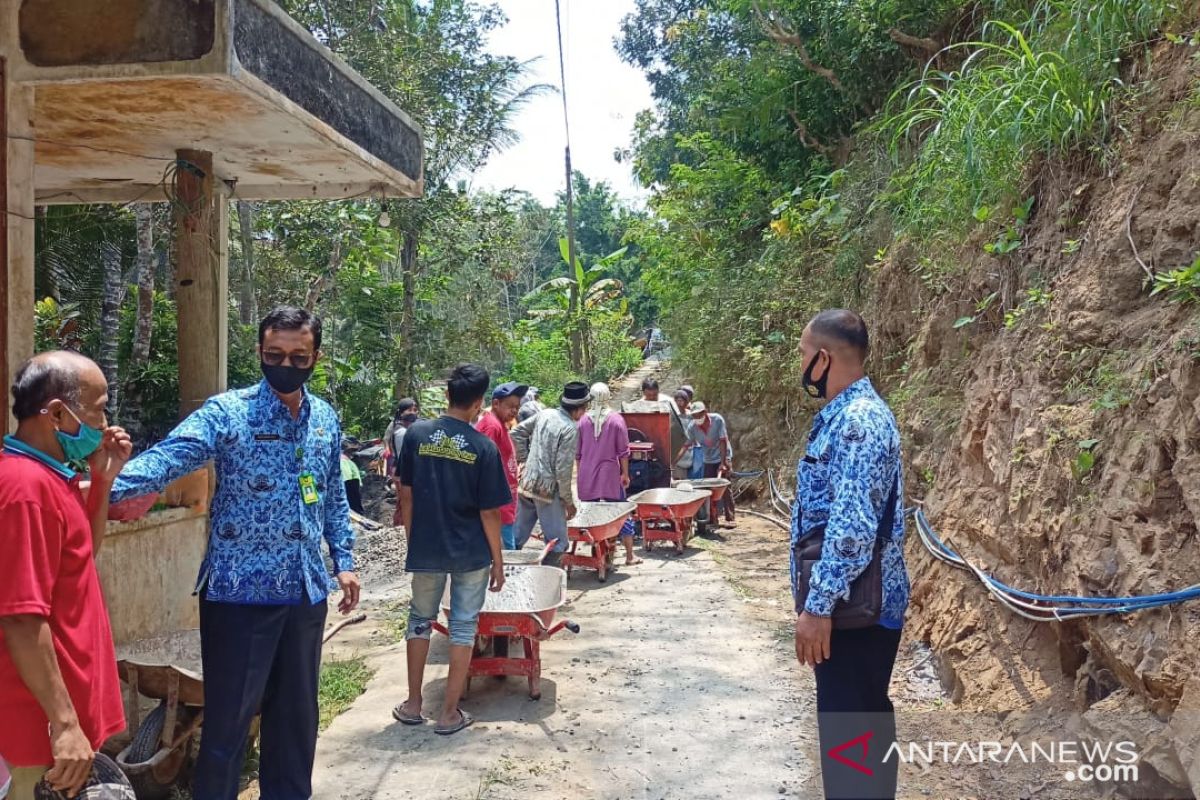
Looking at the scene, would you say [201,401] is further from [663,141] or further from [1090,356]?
[663,141]

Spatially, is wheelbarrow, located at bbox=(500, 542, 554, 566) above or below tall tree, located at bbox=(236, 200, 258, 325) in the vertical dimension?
below

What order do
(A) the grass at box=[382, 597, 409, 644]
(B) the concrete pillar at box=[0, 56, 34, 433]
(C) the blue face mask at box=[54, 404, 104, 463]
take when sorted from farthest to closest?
(A) the grass at box=[382, 597, 409, 644]
(B) the concrete pillar at box=[0, 56, 34, 433]
(C) the blue face mask at box=[54, 404, 104, 463]

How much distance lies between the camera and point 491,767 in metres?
4.31

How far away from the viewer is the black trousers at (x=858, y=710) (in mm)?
3055

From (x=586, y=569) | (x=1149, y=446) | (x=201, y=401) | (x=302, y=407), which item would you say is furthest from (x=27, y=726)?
(x=586, y=569)

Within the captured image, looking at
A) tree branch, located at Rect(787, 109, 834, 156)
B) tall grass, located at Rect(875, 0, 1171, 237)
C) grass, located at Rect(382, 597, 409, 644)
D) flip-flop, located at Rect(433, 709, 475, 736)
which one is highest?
tree branch, located at Rect(787, 109, 834, 156)

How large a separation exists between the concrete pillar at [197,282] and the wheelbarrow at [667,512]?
5.25 m

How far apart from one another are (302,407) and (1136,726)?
11.4 feet

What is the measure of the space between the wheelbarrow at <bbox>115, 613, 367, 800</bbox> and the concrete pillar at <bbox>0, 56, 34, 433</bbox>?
1157mm

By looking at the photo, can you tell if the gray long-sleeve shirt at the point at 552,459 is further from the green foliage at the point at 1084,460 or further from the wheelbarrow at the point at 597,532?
the green foliage at the point at 1084,460

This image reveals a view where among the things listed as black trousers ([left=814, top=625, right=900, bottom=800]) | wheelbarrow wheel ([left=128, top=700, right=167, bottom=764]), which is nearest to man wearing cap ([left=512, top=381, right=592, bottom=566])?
wheelbarrow wheel ([left=128, top=700, right=167, bottom=764])

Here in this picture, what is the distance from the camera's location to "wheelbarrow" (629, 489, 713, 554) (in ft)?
31.4

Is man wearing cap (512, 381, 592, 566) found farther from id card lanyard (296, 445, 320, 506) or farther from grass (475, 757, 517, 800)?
id card lanyard (296, 445, 320, 506)

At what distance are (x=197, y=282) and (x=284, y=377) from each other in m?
2.05
